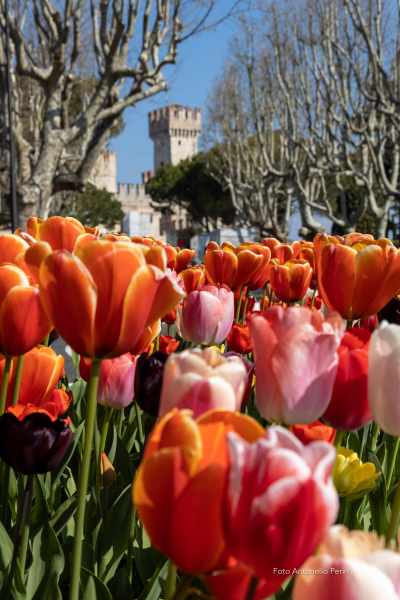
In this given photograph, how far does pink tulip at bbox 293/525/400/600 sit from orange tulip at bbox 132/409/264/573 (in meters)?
0.07

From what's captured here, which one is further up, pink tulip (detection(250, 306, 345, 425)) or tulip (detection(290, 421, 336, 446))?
pink tulip (detection(250, 306, 345, 425))

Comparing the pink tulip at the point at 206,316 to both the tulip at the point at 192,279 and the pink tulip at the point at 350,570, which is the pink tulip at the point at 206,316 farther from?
the pink tulip at the point at 350,570

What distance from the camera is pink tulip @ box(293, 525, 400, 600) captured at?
0.49 metres

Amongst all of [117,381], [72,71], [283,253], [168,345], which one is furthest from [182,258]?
[72,71]

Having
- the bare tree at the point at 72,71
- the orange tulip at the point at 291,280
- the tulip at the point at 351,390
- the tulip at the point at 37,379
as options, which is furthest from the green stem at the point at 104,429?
the bare tree at the point at 72,71

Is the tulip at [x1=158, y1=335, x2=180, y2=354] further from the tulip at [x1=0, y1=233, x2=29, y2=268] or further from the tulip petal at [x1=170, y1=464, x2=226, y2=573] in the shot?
the tulip petal at [x1=170, y1=464, x2=226, y2=573]

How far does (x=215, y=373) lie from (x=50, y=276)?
0.92 ft

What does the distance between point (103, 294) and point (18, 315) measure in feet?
0.83

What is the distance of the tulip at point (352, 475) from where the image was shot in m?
1.21

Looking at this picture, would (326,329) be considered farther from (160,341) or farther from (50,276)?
(160,341)

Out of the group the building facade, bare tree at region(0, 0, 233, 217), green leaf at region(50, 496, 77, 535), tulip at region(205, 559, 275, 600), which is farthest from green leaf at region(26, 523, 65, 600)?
the building facade

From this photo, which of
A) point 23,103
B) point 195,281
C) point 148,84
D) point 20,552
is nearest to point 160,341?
point 195,281

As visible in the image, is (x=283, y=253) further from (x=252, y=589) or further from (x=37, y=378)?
(x=252, y=589)

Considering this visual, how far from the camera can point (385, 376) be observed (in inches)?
31.5
